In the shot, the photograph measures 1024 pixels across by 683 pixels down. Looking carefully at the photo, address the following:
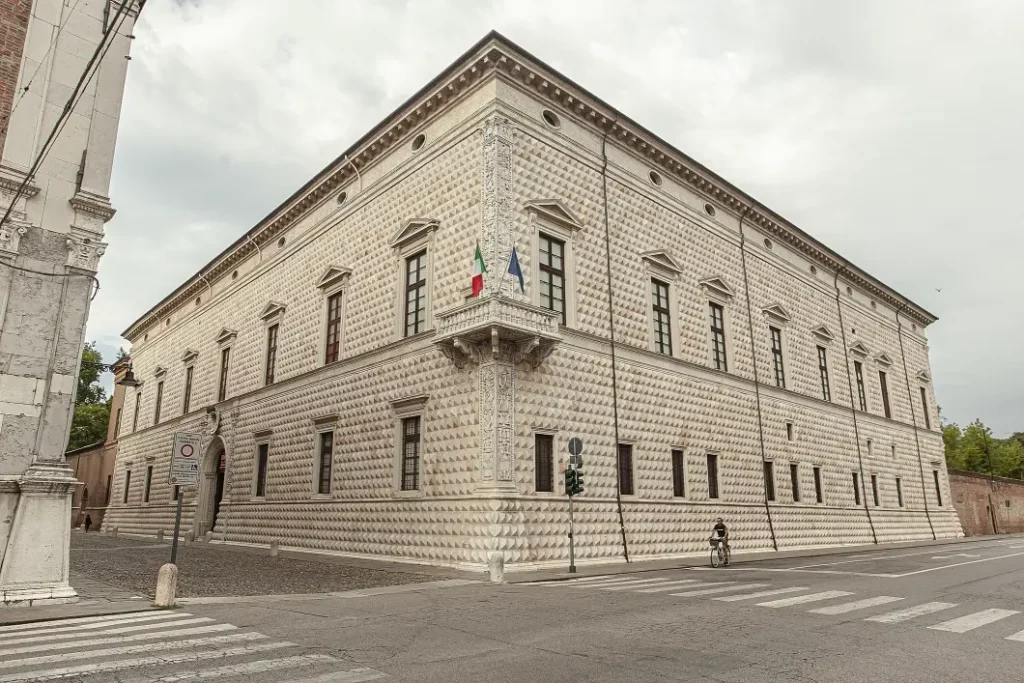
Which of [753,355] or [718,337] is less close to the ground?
[718,337]

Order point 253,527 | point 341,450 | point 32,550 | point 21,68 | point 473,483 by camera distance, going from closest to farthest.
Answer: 1. point 32,550
2. point 21,68
3. point 473,483
4. point 341,450
5. point 253,527

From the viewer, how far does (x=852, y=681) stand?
17.5 feet

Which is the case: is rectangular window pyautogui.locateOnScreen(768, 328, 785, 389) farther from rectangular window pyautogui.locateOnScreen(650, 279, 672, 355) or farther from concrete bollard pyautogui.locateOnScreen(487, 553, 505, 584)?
concrete bollard pyautogui.locateOnScreen(487, 553, 505, 584)

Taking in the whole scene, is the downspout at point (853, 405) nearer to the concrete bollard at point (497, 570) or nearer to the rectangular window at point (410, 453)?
Answer: the rectangular window at point (410, 453)

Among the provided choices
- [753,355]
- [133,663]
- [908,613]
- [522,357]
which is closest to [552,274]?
[522,357]

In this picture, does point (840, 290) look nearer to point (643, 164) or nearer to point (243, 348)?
point (643, 164)

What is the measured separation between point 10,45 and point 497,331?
9.95 metres

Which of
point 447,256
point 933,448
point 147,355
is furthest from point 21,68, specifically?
point 933,448

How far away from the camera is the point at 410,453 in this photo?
17.6m

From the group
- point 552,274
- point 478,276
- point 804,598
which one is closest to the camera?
point 804,598

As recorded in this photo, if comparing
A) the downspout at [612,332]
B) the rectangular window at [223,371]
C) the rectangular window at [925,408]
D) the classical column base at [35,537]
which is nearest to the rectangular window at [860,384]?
the rectangular window at [925,408]

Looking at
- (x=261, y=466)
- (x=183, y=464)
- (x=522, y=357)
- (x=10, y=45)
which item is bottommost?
(x=183, y=464)

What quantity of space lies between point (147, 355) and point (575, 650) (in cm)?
3893

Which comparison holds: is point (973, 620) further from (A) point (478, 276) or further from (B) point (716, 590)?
(A) point (478, 276)
